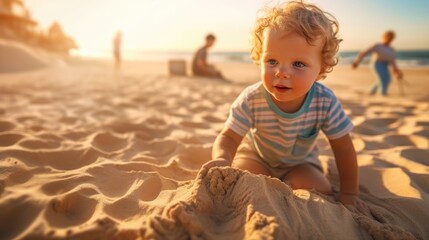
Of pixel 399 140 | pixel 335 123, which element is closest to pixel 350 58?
pixel 399 140

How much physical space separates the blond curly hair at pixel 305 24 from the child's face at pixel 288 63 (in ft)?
0.12

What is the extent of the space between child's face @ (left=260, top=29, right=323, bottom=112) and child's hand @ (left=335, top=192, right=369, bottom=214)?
664mm

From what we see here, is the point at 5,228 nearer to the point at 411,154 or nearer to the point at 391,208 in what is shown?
the point at 391,208

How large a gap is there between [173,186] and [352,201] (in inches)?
39.4

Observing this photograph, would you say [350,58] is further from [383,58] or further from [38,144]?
[38,144]

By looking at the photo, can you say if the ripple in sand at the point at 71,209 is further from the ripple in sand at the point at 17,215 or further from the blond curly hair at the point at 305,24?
the blond curly hair at the point at 305,24

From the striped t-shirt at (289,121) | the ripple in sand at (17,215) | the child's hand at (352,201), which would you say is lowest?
the child's hand at (352,201)

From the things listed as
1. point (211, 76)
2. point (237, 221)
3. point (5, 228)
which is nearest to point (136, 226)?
point (237, 221)

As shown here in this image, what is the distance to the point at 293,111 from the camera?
181cm

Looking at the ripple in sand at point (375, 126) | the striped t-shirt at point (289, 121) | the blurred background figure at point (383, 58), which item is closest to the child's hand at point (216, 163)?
the striped t-shirt at point (289, 121)

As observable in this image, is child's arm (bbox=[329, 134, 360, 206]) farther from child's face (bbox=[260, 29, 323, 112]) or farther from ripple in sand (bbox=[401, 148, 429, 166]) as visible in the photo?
ripple in sand (bbox=[401, 148, 429, 166])

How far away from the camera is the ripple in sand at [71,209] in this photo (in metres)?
1.29

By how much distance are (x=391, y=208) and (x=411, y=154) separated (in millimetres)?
851

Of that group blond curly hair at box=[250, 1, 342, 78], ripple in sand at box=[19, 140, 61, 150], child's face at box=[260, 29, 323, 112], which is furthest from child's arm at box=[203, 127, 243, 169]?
ripple in sand at box=[19, 140, 61, 150]
